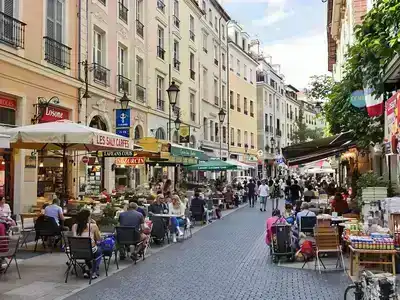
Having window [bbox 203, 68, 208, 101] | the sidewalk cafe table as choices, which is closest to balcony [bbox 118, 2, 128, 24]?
window [bbox 203, 68, 208, 101]

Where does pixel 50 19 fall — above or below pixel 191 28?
below

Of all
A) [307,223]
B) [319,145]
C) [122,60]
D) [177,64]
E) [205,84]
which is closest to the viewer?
[307,223]

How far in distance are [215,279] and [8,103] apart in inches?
362

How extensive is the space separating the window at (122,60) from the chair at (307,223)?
1448 cm

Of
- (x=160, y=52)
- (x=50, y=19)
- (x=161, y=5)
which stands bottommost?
(x=50, y=19)

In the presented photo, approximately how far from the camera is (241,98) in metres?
49.5

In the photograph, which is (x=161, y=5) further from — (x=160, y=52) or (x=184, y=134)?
(x=184, y=134)

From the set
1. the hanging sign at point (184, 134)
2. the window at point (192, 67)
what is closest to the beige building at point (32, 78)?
the hanging sign at point (184, 134)

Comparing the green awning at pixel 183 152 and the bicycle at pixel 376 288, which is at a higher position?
the green awning at pixel 183 152

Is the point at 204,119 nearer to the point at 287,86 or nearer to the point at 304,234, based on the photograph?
the point at 304,234

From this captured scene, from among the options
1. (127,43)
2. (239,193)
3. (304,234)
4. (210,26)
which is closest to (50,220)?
(304,234)

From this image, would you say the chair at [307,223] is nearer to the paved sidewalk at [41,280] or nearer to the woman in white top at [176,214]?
the paved sidewalk at [41,280]

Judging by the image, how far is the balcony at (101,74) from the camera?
20.5 meters

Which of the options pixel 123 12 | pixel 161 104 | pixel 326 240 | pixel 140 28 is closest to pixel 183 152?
pixel 123 12
